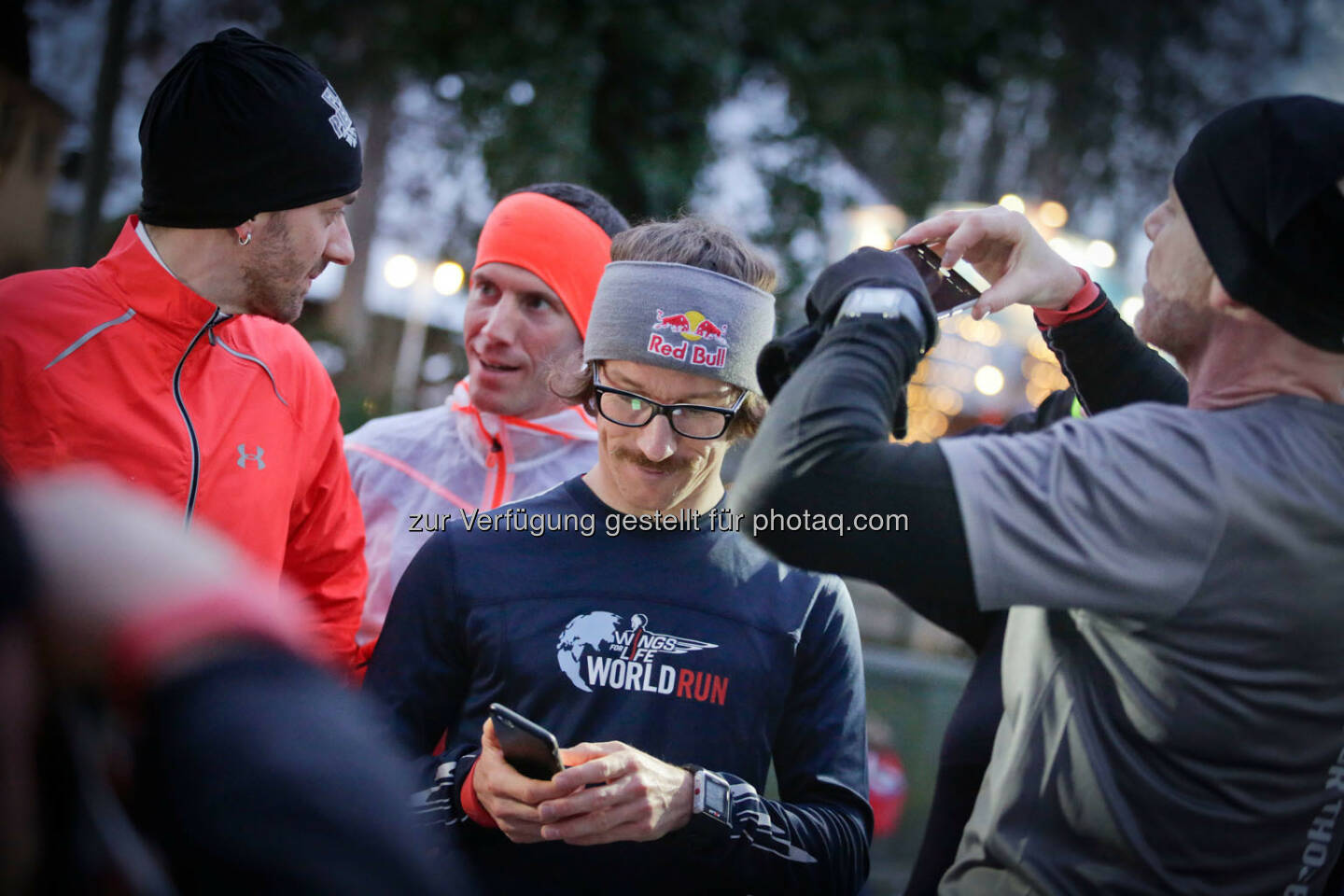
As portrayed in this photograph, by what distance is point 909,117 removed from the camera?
9258 mm

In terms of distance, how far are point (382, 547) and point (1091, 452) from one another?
1994 mm

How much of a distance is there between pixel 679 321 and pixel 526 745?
0.95 metres

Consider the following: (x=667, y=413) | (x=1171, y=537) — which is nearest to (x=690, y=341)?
(x=667, y=413)

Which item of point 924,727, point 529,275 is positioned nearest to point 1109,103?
point 924,727

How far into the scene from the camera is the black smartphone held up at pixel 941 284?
68.4 inches

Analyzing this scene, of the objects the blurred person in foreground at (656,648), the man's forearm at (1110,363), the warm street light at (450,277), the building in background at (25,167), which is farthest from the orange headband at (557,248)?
the building in background at (25,167)

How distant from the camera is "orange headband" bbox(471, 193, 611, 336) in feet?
10.0

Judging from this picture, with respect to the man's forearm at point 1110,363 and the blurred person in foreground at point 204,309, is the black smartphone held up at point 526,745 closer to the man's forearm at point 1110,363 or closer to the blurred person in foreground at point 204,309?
the blurred person in foreground at point 204,309

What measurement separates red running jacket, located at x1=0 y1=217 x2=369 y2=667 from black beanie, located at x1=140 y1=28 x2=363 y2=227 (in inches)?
5.6

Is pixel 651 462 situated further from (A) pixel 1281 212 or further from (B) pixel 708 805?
(A) pixel 1281 212

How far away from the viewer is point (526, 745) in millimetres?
1782

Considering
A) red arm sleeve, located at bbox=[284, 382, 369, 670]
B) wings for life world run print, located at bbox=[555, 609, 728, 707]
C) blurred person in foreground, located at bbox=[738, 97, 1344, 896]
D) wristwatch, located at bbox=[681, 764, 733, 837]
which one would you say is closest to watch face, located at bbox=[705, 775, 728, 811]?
wristwatch, located at bbox=[681, 764, 733, 837]

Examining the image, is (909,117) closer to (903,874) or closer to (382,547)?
(903,874)

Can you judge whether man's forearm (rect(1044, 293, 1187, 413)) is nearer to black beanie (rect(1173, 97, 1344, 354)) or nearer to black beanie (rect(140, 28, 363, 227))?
black beanie (rect(1173, 97, 1344, 354))
